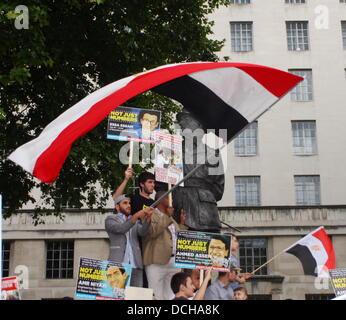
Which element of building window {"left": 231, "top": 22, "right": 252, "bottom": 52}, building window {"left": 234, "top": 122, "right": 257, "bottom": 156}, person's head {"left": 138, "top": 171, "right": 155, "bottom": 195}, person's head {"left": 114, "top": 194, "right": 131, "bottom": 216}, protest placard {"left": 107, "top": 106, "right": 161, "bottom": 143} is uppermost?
building window {"left": 231, "top": 22, "right": 252, "bottom": 52}

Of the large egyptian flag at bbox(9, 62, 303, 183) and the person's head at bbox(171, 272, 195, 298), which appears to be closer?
the person's head at bbox(171, 272, 195, 298)

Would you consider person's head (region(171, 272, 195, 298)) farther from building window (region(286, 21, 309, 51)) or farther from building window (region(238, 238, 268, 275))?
building window (region(286, 21, 309, 51))

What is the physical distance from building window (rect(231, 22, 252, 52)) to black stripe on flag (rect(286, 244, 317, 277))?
1098 inches

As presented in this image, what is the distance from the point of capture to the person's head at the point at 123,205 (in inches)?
291

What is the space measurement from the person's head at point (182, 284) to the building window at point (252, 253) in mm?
25851

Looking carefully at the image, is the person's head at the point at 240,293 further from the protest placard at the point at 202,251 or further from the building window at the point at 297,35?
the building window at the point at 297,35

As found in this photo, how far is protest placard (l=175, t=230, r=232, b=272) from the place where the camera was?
6.79 meters

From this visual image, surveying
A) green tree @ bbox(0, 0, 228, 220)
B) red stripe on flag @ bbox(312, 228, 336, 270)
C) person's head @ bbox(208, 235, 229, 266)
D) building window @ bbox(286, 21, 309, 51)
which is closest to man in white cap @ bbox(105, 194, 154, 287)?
person's head @ bbox(208, 235, 229, 266)

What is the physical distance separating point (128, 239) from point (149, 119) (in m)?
1.51

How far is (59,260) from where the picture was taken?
1249 inches

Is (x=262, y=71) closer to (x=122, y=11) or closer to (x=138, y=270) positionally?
(x=138, y=270)

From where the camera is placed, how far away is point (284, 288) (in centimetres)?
3111

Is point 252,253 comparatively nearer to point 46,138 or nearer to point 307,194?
point 307,194

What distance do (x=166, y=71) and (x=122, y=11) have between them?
902 centimetres
